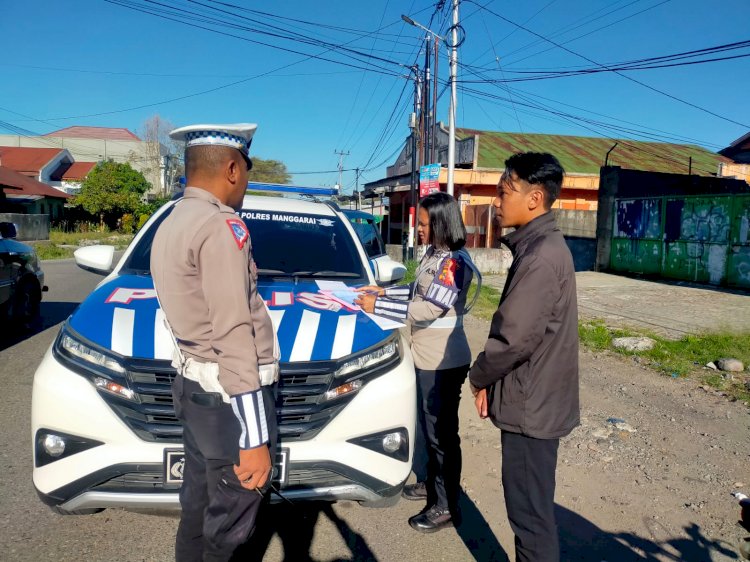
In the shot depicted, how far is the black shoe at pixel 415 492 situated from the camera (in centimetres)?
326

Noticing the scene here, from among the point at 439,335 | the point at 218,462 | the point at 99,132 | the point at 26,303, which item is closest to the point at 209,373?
the point at 218,462

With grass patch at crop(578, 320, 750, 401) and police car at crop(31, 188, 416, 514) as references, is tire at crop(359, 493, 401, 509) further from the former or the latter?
grass patch at crop(578, 320, 750, 401)

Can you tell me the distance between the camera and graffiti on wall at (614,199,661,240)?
14.6 m

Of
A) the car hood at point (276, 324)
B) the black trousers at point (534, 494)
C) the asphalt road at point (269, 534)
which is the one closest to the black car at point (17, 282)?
the asphalt road at point (269, 534)

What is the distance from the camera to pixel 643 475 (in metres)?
3.60

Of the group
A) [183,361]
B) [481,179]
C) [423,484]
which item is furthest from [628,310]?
[481,179]

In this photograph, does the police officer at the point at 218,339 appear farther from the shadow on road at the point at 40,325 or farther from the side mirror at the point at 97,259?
the shadow on road at the point at 40,325

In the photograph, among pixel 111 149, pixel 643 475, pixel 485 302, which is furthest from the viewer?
pixel 111 149

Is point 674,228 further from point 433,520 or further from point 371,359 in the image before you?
point 371,359

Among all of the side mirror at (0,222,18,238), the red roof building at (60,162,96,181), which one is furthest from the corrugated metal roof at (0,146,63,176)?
the side mirror at (0,222,18,238)

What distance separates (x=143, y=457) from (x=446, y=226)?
1771 mm

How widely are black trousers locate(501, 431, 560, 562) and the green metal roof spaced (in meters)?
23.2

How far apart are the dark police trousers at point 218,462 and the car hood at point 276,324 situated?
2.04 feet

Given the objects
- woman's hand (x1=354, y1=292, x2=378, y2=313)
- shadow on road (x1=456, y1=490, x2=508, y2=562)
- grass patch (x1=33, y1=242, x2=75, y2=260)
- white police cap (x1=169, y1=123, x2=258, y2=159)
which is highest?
white police cap (x1=169, y1=123, x2=258, y2=159)
